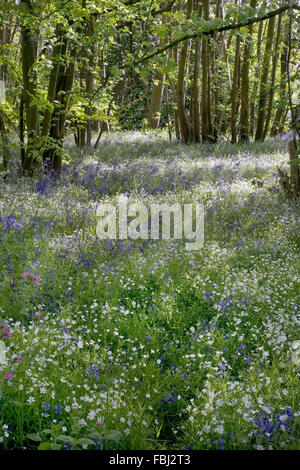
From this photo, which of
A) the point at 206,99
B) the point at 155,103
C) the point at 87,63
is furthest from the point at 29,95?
the point at 155,103

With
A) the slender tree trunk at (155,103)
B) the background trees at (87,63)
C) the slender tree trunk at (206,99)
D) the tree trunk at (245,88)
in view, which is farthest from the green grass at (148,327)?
Answer: the slender tree trunk at (155,103)

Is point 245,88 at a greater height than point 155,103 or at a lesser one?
lesser

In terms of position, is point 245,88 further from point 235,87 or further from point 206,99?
point 206,99

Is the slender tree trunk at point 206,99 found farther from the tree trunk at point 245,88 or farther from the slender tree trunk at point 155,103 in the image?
the slender tree trunk at point 155,103

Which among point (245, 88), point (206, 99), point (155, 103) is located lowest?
point (206, 99)

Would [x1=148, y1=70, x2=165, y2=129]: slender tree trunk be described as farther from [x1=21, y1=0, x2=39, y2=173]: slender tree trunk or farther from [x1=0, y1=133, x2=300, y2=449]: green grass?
[x1=0, y1=133, x2=300, y2=449]: green grass

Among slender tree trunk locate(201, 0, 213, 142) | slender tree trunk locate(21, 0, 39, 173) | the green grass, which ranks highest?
slender tree trunk locate(201, 0, 213, 142)

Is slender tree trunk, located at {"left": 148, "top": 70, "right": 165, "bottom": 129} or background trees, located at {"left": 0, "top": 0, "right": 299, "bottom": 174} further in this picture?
slender tree trunk, located at {"left": 148, "top": 70, "right": 165, "bottom": 129}

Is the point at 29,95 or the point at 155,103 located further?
the point at 155,103

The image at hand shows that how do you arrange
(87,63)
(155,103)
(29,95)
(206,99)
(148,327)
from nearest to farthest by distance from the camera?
(148,327) → (29,95) → (87,63) → (206,99) → (155,103)

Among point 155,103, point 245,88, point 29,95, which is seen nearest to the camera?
point 29,95

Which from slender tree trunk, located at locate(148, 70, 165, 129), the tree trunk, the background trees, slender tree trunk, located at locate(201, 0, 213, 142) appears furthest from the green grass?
slender tree trunk, located at locate(148, 70, 165, 129)

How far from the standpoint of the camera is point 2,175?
898cm

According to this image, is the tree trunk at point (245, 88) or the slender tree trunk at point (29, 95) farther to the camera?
the tree trunk at point (245, 88)
